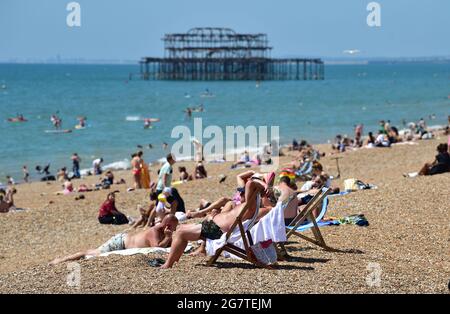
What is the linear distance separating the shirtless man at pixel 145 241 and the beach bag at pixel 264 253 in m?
1.30

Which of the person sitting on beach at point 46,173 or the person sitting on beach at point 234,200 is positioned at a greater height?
the person sitting on beach at point 234,200

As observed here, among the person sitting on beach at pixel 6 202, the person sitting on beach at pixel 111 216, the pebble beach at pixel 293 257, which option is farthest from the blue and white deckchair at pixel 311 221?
the person sitting on beach at pixel 6 202

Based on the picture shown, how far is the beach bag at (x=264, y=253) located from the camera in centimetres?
672

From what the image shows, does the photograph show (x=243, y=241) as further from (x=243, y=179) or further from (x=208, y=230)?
(x=243, y=179)

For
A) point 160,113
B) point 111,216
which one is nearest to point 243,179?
point 111,216

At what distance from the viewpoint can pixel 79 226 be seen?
39.7 feet

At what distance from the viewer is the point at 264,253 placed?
22.1 feet

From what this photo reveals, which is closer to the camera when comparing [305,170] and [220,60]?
[305,170]

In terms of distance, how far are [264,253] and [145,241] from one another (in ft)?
5.01

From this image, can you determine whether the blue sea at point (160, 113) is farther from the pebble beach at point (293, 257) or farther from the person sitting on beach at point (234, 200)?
the person sitting on beach at point (234, 200)
